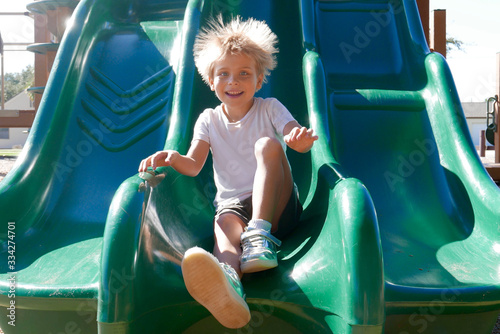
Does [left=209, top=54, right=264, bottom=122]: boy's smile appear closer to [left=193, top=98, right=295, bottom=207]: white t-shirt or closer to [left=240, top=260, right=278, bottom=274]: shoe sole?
[left=193, top=98, right=295, bottom=207]: white t-shirt

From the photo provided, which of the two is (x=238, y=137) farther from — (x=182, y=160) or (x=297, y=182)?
(x=297, y=182)

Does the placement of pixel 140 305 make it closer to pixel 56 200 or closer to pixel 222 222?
pixel 222 222

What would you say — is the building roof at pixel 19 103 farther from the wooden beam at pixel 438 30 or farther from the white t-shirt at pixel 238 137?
the white t-shirt at pixel 238 137

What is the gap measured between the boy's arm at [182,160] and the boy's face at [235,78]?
20cm

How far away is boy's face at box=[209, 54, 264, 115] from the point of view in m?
1.93

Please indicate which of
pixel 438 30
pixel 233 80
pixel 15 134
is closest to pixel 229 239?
pixel 233 80

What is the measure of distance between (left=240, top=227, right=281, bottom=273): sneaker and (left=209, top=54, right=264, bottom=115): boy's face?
553mm

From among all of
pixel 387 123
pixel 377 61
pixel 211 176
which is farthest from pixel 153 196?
pixel 377 61

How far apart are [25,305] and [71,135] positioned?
1026 millimetres

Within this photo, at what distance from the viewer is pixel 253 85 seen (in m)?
1.97

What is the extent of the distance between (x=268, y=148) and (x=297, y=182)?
0.65 m

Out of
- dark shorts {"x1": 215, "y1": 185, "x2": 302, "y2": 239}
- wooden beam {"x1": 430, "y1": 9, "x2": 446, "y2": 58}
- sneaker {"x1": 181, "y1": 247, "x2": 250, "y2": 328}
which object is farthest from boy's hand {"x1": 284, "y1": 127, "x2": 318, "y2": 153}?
wooden beam {"x1": 430, "y1": 9, "x2": 446, "y2": 58}

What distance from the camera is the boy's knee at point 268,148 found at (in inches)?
68.7

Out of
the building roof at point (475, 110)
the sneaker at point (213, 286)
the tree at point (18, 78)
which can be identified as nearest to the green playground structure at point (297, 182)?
the sneaker at point (213, 286)
